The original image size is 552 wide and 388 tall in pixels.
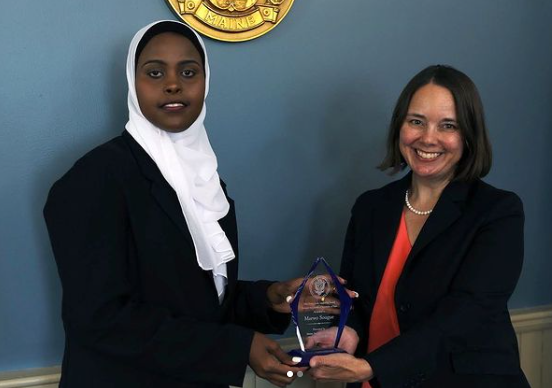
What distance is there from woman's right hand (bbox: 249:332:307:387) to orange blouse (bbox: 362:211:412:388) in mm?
336

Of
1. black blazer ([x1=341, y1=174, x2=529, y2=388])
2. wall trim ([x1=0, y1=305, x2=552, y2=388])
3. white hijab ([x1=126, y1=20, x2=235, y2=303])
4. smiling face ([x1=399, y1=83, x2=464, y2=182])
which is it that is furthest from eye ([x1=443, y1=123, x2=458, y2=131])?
wall trim ([x1=0, y1=305, x2=552, y2=388])

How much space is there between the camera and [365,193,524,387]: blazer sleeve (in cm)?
156

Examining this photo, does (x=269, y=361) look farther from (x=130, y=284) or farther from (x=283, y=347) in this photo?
(x=283, y=347)

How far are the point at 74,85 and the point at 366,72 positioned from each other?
3.27 feet

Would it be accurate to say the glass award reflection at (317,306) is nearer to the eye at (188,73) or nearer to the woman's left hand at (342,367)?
the woman's left hand at (342,367)

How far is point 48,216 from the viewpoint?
145cm

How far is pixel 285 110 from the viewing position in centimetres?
222

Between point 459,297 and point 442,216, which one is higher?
point 442,216

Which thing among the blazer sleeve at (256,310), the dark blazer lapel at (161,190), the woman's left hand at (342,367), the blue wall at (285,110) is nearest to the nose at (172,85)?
the dark blazer lapel at (161,190)

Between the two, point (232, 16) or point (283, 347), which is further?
point (283, 347)

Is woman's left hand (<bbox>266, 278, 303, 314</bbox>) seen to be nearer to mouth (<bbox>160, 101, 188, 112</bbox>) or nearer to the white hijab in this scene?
Answer: the white hijab

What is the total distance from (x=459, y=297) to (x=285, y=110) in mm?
896

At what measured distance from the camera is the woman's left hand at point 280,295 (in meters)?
1.79

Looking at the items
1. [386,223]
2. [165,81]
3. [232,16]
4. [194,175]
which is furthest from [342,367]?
[232,16]
